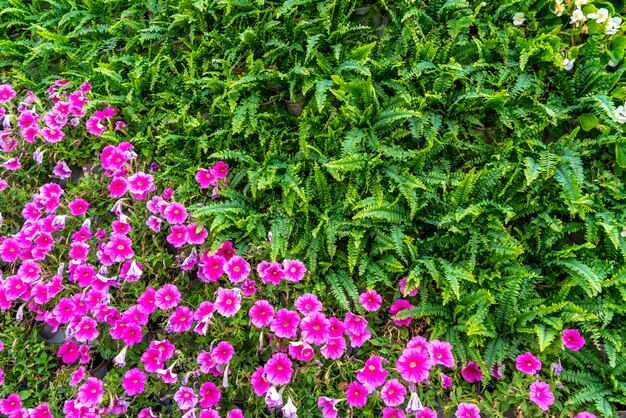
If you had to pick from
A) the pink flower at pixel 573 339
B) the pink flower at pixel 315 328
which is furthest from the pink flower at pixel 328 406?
the pink flower at pixel 573 339

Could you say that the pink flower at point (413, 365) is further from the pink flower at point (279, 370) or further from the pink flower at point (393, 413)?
the pink flower at point (279, 370)

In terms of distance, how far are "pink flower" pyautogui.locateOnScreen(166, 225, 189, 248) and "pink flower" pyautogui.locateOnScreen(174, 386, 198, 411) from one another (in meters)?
0.94

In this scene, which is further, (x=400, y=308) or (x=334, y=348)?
(x=400, y=308)

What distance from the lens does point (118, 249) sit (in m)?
3.03

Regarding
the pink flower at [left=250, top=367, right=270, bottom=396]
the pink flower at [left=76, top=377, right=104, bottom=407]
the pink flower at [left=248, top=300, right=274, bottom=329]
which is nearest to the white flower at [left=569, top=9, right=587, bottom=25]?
the pink flower at [left=248, top=300, right=274, bottom=329]

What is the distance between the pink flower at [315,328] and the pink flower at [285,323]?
6 centimetres

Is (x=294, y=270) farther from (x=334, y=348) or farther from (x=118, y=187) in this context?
(x=118, y=187)

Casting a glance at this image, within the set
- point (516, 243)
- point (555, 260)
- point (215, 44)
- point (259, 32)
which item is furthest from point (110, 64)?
point (555, 260)

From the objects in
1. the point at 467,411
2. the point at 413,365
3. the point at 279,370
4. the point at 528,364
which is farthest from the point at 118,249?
the point at 528,364

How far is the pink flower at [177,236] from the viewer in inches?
123

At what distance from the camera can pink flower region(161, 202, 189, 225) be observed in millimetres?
3143

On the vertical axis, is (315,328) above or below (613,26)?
below

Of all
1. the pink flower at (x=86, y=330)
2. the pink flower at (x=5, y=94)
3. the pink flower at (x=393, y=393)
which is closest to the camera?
the pink flower at (x=393, y=393)

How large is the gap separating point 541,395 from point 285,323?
5.12 feet
